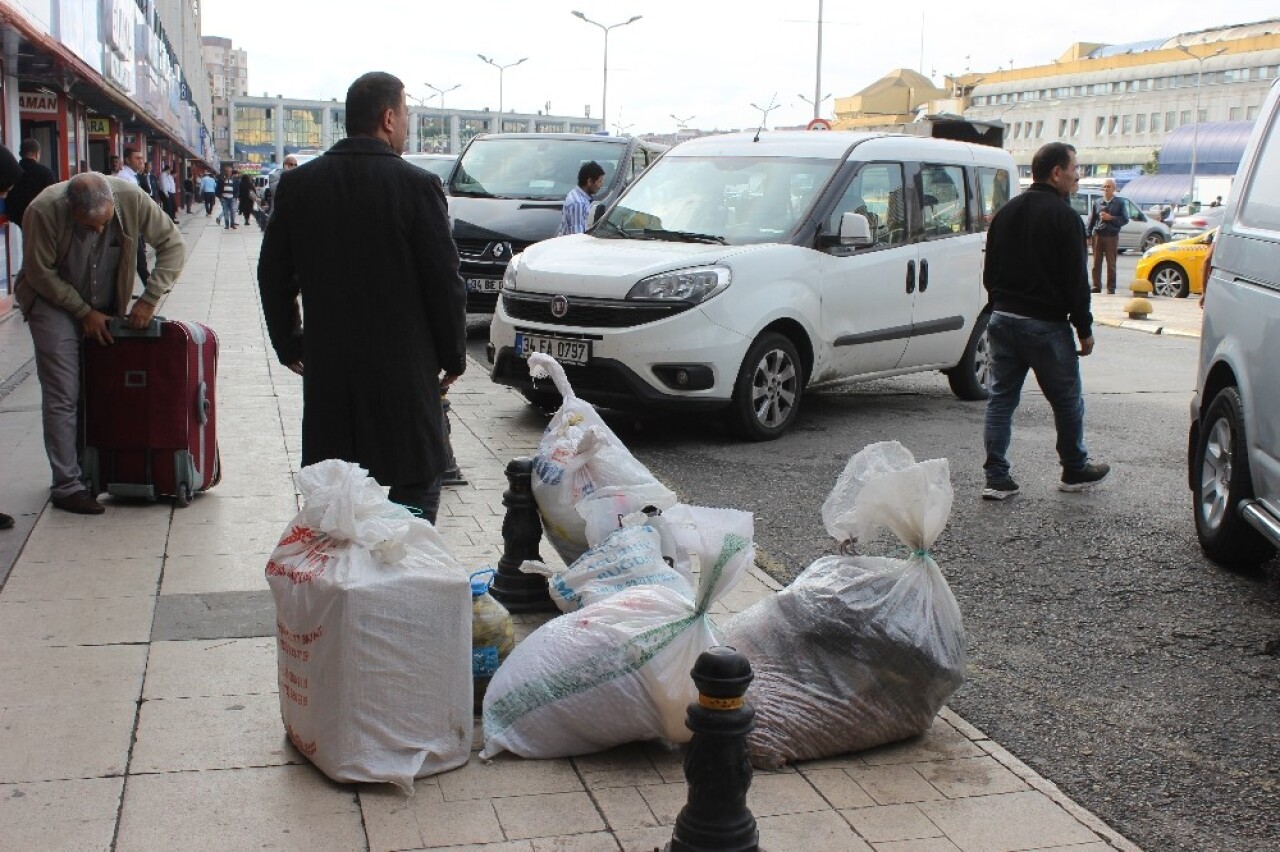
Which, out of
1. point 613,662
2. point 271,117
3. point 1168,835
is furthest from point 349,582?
point 271,117

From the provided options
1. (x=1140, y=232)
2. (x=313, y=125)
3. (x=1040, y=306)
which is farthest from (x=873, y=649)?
(x=313, y=125)

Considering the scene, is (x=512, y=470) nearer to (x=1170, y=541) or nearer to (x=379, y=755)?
(x=379, y=755)

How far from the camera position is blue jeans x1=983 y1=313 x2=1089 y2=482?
7.18 meters

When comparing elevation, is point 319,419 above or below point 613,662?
above

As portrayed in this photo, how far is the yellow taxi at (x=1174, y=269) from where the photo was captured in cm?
2311

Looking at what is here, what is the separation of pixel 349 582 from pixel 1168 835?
2.18 m

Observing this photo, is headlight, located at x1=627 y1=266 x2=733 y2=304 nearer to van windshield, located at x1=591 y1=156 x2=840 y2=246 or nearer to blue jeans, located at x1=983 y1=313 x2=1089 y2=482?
van windshield, located at x1=591 y1=156 x2=840 y2=246

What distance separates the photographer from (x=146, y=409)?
6.43 metres

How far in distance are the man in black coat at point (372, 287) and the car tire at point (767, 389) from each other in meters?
4.51

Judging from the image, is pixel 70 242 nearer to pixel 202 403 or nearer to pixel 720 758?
pixel 202 403

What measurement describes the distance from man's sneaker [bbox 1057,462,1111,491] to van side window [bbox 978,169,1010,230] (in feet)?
10.9

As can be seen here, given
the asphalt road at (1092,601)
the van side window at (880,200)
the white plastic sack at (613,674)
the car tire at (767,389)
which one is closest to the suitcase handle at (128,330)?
the asphalt road at (1092,601)

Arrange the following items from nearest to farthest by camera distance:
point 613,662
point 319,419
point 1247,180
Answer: point 613,662 → point 319,419 → point 1247,180

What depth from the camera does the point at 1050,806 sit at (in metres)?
3.63
